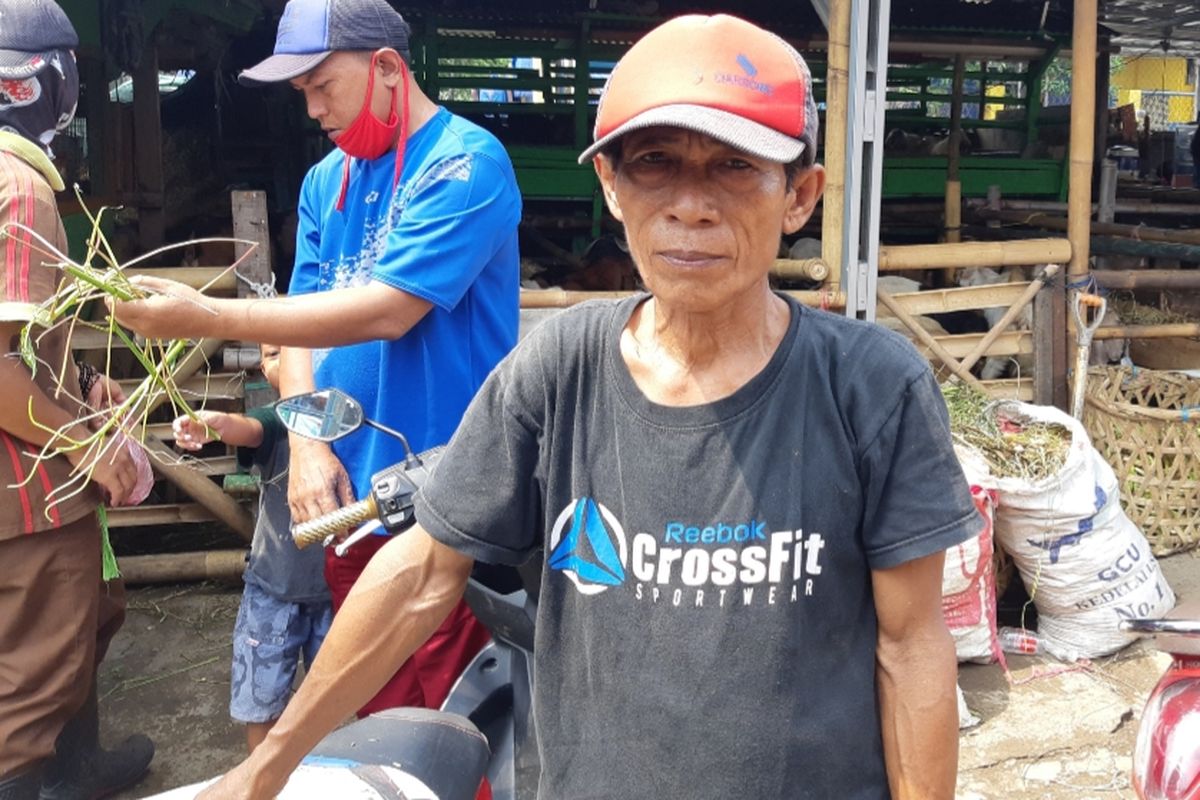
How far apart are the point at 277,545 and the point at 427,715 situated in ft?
3.89

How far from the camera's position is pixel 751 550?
128 centimetres

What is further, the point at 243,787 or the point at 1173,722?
the point at 1173,722

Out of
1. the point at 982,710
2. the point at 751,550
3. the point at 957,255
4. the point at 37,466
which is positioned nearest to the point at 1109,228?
the point at 957,255

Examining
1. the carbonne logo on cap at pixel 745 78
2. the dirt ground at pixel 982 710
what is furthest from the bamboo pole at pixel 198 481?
the carbonne logo on cap at pixel 745 78

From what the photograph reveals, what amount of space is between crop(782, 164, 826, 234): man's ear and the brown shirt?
1.54 m

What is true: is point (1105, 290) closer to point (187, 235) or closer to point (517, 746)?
point (517, 746)

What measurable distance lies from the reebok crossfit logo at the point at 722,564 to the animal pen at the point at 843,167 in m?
2.85

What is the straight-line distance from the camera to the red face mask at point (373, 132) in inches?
92.7

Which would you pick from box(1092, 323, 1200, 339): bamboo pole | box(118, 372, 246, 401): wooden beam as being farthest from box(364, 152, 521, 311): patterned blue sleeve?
box(1092, 323, 1200, 339): bamboo pole

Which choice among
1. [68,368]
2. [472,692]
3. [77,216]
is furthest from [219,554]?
[472,692]

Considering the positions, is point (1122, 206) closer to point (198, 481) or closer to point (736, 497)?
point (198, 481)

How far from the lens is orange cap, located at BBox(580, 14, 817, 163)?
3.88 ft

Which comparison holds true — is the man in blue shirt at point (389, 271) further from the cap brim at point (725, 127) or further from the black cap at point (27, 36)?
the cap brim at point (725, 127)

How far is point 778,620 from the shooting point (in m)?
1.29
